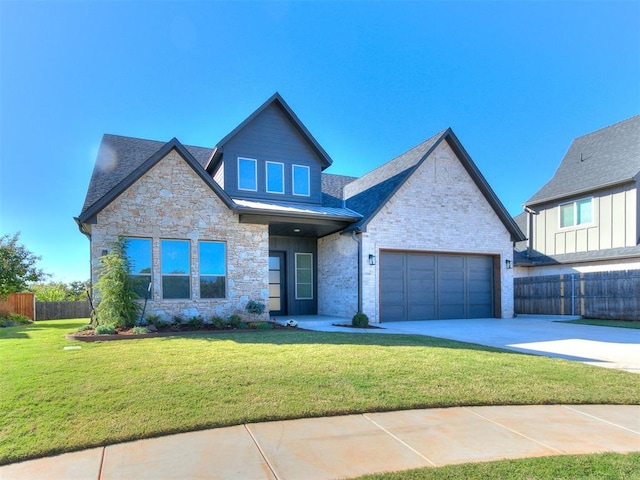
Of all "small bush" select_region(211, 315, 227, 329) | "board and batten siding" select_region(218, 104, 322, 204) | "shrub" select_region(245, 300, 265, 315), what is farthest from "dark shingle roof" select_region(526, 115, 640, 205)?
"small bush" select_region(211, 315, 227, 329)

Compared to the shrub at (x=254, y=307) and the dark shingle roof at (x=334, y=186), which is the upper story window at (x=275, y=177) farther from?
the shrub at (x=254, y=307)

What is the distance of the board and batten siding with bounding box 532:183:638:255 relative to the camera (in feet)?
53.2

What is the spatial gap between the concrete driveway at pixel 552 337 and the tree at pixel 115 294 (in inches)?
204

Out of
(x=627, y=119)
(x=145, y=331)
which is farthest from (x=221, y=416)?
(x=627, y=119)

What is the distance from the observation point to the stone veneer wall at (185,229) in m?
11.2

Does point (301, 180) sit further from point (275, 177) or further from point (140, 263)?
point (140, 263)

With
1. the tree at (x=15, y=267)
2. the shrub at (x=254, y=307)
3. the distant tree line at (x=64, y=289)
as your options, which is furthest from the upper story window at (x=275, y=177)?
the distant tree line at (x=64, y=289)

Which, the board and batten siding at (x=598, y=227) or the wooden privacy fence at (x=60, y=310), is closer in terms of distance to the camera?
the board and batten siding at (x=598, y=227)

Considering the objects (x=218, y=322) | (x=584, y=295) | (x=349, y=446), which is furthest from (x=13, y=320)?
(x=584, y=295)

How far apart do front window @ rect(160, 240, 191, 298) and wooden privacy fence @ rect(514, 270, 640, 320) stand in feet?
48.9

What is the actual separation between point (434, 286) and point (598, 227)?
8888mm

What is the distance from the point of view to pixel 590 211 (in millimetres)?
18031

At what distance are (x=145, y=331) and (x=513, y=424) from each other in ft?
28.6

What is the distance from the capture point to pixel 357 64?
1636 centimetres
